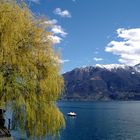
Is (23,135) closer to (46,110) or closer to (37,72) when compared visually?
(46,110)

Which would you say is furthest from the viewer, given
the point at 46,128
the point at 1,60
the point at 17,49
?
the point at 46,128

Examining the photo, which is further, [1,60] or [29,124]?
[29,124]

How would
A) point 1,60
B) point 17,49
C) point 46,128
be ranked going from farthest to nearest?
point 46,128
point 17,49
point 1,60

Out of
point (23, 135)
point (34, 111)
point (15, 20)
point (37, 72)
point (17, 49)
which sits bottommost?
point (23, 135)

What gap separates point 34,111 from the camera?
20.2m

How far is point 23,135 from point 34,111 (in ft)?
5.44

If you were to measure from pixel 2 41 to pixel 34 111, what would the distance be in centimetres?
467

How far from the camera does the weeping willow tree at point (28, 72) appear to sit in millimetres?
19000

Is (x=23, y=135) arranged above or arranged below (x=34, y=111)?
below

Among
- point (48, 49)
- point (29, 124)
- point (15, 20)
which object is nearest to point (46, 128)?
point (29, 124)

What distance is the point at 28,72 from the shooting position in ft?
65.5

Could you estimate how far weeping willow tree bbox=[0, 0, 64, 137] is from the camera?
19.0 m

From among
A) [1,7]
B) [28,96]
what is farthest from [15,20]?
[28,96]

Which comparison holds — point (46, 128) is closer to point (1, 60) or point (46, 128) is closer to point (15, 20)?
point (1, 60)
